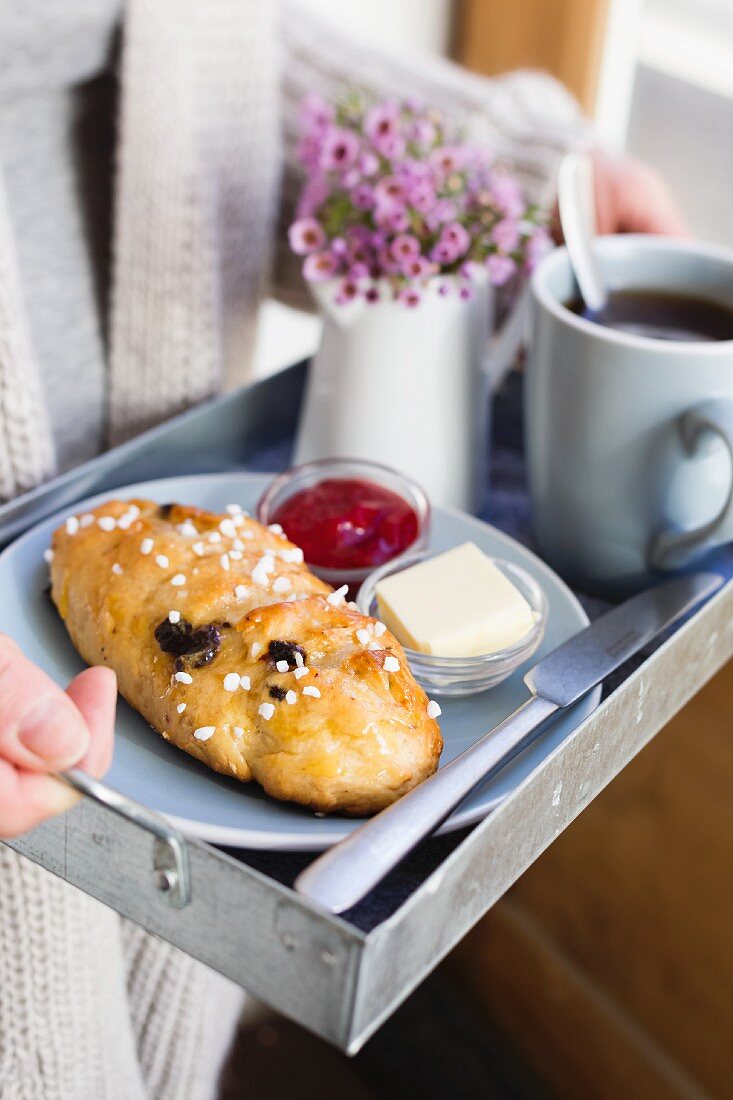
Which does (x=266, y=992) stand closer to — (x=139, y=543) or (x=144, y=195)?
(x=139, y=543)

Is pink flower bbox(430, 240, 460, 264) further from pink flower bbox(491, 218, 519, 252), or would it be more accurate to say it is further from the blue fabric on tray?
the blue fabric on tray

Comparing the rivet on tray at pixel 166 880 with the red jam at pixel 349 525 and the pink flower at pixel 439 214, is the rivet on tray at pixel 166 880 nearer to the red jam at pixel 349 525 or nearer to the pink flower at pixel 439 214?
the red jam at pixel 349 525

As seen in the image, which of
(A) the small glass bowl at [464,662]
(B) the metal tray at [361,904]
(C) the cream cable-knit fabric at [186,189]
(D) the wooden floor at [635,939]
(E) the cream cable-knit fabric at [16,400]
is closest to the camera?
(B) the metal tray at [361,904]

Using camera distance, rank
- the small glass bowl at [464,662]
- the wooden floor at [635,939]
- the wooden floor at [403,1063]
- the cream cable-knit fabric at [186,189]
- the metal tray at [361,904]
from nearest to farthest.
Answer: the metal tray at [361,904] < the small glass bowl at [464,662] < the cream cable-knit fabric at [186,189] < the wooden floor at [635,939] < the wooden floor at [403,1063]

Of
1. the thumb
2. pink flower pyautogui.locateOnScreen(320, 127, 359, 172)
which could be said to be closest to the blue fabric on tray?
the thumb

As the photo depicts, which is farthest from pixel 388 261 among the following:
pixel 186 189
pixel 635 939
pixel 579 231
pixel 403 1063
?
pixel 403 1063

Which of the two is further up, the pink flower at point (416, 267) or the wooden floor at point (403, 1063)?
the pink flower at point (416, 267)

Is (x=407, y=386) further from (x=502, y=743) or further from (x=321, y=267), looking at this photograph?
(x=502, y=743)

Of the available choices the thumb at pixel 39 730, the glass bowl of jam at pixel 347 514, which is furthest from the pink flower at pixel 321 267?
the thumb at pixel 39 730
